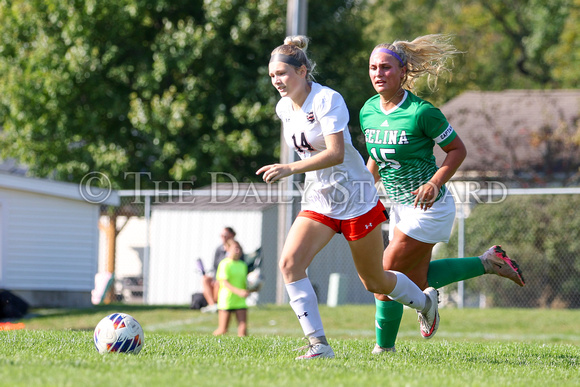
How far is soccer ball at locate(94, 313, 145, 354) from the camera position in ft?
17.8

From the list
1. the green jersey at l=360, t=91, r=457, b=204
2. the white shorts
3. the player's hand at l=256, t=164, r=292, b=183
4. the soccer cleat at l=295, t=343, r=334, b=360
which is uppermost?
the green jersey at l=360, t=91, r=457, b=204

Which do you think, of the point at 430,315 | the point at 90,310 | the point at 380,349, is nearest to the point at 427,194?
the point at 430,315

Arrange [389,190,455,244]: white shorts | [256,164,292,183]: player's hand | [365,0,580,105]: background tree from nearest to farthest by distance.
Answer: [256,164,292,183]: player's hand, [389,190,455,244]: white shorts, [365,0,580,105]: background tree

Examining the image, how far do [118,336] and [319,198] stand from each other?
5.56 ft

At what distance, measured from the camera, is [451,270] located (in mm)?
6348

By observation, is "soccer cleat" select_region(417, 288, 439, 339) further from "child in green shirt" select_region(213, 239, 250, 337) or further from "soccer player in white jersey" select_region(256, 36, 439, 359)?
"child in green shirt" select_region(213, 239, 250, 337)

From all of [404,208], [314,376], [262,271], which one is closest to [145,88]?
[262,271]

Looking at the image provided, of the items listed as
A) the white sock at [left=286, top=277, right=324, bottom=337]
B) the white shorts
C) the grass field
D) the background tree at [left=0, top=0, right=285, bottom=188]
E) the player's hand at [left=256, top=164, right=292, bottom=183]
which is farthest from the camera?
the background tree at [left=0, top=0, right=285, bottom=188]

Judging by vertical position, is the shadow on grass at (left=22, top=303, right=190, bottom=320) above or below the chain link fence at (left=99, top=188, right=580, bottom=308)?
below

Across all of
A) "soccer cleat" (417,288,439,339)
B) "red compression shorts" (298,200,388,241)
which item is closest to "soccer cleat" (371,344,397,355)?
"soccer cleat" (417,288,439,339)

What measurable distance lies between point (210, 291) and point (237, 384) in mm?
12276

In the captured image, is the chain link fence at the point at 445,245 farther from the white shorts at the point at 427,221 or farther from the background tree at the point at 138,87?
the white shorts at the point at 427,221

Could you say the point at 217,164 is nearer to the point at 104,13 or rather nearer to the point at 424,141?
the point at 104,13

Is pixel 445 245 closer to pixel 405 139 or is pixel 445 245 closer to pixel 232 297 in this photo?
pixel 232 297
